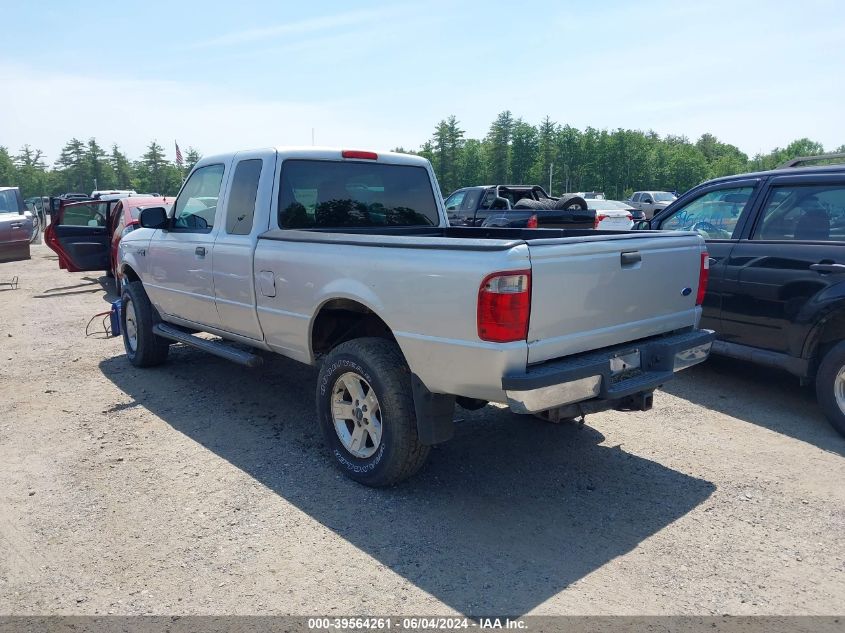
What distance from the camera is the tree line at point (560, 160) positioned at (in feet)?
268

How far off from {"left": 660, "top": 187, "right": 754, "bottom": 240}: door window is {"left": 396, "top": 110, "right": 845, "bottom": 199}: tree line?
244ft

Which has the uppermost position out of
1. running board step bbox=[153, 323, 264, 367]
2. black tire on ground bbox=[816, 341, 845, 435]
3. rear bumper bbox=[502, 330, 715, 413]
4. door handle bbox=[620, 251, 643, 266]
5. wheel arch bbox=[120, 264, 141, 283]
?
door handle bbox=[620, 251, 643, 266]

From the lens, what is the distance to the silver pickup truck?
321cm

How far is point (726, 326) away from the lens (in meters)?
5.66

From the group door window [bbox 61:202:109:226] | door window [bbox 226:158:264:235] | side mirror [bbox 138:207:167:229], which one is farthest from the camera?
door window [bbox 61:202:109:226]

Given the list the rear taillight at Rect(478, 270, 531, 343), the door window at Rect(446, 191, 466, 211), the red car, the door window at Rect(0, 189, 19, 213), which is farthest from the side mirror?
the door window at Rect(0, 189, 19, 213)

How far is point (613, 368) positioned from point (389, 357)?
130 centimetres

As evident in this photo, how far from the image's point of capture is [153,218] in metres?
5.83

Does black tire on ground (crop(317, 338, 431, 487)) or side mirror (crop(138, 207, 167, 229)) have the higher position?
side mirror (crop(138, 207, 167, 229))

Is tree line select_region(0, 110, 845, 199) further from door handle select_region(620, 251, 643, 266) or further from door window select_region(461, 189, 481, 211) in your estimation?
door handle select_region(620, 251, 643, 266)

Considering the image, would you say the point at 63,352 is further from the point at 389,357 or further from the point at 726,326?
the point at 726,326

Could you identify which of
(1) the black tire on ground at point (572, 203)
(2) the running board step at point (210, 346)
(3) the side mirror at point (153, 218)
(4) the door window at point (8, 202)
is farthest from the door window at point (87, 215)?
(1) the black tire on ground at point (572, 203)

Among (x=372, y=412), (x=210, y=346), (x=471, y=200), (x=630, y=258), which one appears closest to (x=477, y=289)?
(x=630, y=258)

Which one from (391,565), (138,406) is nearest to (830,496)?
(391,565)
